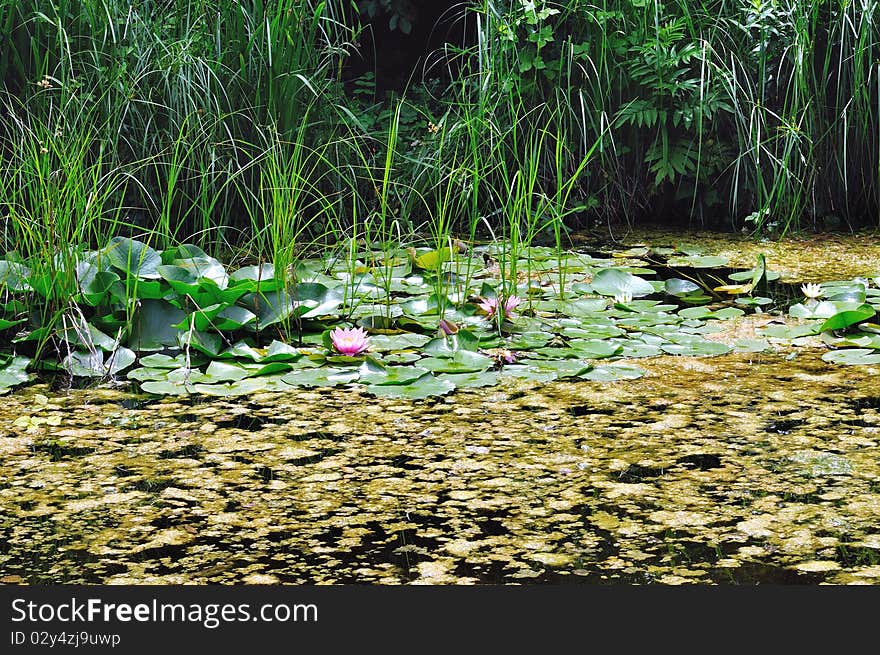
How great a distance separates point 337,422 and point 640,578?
85 centimetres

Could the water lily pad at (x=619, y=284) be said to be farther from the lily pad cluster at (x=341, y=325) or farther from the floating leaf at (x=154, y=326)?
the floating leaf at (x=154, y=326)

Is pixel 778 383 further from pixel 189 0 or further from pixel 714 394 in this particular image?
pixel 189 0

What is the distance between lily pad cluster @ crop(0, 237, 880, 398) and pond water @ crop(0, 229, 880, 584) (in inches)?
4.2

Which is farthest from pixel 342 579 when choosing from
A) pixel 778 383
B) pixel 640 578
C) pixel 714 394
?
pixel 778 383

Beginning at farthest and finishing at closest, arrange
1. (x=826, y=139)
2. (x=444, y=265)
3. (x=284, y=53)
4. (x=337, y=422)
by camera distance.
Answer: (x=826, y=139), (x=284, y=53), (x=444, y=265), (x=337, y=422)

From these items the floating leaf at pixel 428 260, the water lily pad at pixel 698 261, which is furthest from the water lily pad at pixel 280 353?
the water lily pad at pixel 698 261

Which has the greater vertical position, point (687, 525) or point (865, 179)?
point (865, 179)

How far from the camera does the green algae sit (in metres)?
1.56

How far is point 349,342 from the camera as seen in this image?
253 centimetres

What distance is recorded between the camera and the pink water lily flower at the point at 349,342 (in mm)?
2533

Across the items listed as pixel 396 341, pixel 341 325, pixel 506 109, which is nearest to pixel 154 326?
pixel 341 325

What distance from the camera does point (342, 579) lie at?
1.51 meters

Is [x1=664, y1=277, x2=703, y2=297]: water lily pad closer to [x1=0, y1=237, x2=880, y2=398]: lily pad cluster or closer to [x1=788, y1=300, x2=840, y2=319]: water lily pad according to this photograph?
[x1=0, y1=237, x2=880, y2=398]: lily pad cluster

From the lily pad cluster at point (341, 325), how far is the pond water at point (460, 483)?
107 mm
